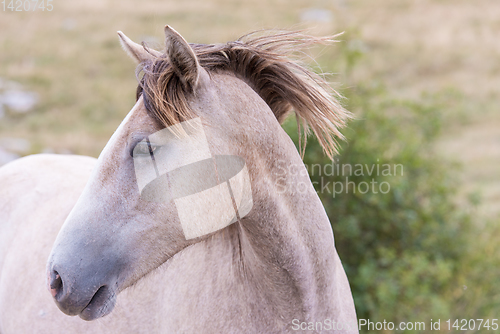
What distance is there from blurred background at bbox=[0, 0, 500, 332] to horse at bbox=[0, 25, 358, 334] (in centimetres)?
43

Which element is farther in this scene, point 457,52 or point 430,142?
point 457,52

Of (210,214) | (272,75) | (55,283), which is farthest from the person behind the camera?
(272,75)

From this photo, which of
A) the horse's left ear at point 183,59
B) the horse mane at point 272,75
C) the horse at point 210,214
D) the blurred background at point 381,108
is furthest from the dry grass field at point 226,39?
the horse's left ear at point 183,59

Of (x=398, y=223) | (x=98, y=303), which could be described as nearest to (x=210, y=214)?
(x=98, y=303)

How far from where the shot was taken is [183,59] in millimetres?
1532

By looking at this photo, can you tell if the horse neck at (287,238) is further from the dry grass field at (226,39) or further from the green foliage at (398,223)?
the dry grass field at (226,39)

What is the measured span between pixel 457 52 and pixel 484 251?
1306 cm

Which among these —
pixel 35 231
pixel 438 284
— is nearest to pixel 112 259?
pixel 35 231

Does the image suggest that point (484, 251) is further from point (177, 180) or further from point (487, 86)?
point (487, 86)

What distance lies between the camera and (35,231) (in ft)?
8.59

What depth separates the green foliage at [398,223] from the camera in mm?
4270

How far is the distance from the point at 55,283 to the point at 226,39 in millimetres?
6835

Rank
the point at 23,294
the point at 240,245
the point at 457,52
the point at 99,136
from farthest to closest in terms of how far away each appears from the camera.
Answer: the point at 457,52 < the point at 99,136 < the point at 23,294 < the point at 240,245
